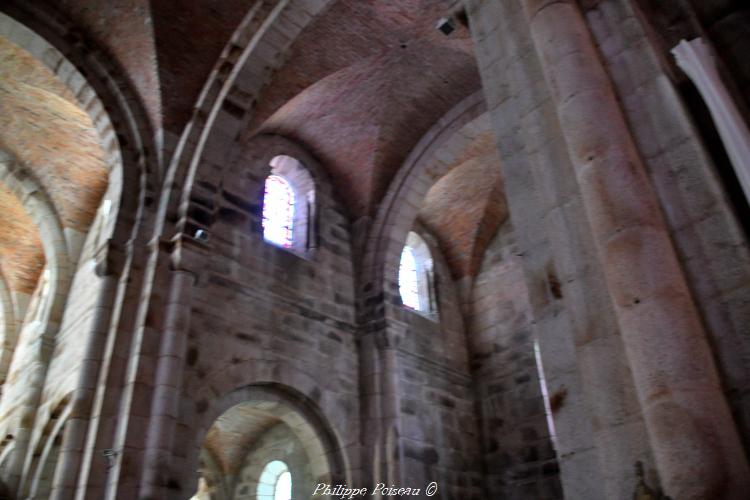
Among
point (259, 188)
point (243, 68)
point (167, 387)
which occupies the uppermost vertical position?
point (243, 68)

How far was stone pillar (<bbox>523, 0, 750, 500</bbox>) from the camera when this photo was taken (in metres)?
1.96

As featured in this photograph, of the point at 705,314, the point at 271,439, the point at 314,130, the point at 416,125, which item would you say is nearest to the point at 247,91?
the point at 314,130

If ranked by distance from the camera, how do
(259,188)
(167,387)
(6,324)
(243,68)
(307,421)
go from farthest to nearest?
1. (6,324)
2. (259,188)
3. (307,421)
4. (243,68)
5. (167,387)

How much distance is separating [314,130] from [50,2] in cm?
410

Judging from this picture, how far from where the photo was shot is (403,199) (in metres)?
10.1

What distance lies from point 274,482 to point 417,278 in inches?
179

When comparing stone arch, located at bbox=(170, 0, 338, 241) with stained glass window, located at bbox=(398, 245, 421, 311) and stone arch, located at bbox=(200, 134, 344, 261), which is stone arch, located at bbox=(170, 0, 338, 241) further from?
stained glass window, located at bbox=(398, 245, 421, 311)

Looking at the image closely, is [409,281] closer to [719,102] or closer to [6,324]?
[6,324]

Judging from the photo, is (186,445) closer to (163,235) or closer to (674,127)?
(163,235)

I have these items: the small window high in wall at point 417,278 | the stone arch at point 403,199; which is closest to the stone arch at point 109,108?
the stone arch at point 403,199

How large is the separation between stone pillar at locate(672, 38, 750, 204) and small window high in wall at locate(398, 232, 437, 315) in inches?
337

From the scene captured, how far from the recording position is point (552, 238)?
2.90 meters

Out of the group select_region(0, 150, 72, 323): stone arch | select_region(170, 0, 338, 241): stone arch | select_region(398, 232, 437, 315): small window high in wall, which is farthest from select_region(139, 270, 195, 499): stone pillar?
select_region(398, 232, 437, 315): small window high in wall

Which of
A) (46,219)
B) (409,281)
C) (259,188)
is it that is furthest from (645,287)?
(46,219)
